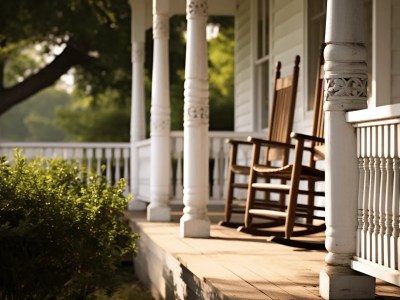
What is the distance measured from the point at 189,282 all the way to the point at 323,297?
1.44m

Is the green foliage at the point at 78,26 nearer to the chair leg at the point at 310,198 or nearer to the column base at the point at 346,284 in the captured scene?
the chair leg at the point at 310,198

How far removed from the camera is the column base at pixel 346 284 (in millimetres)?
3885

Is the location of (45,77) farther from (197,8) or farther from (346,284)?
(346,284)

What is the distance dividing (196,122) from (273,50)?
327cm

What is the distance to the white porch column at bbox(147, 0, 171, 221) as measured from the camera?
9.10 metres

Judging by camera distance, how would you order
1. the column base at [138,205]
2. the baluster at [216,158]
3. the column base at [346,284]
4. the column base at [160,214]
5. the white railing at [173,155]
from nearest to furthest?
the column base at [346,284], the column base at [160,214], the white railing at [173,155], the baluster at [216,158], the column base at [138,205]

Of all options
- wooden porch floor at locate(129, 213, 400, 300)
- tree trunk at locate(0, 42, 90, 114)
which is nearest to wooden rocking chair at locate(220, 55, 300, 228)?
wooden porch floor at locate(129, 213, 400, 300)

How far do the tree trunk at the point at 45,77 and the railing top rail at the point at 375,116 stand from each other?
53.8 feet

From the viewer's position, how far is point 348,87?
394cm

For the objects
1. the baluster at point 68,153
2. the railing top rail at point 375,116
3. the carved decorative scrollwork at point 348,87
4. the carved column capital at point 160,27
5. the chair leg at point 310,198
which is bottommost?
the chair leg at point 310,198

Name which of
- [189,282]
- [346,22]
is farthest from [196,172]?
[346,22]

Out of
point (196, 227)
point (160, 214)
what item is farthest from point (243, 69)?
point (196, 227)

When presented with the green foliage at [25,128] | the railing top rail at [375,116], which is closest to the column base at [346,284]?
the railing top rail at [375,116]

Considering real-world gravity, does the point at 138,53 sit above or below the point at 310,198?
above
